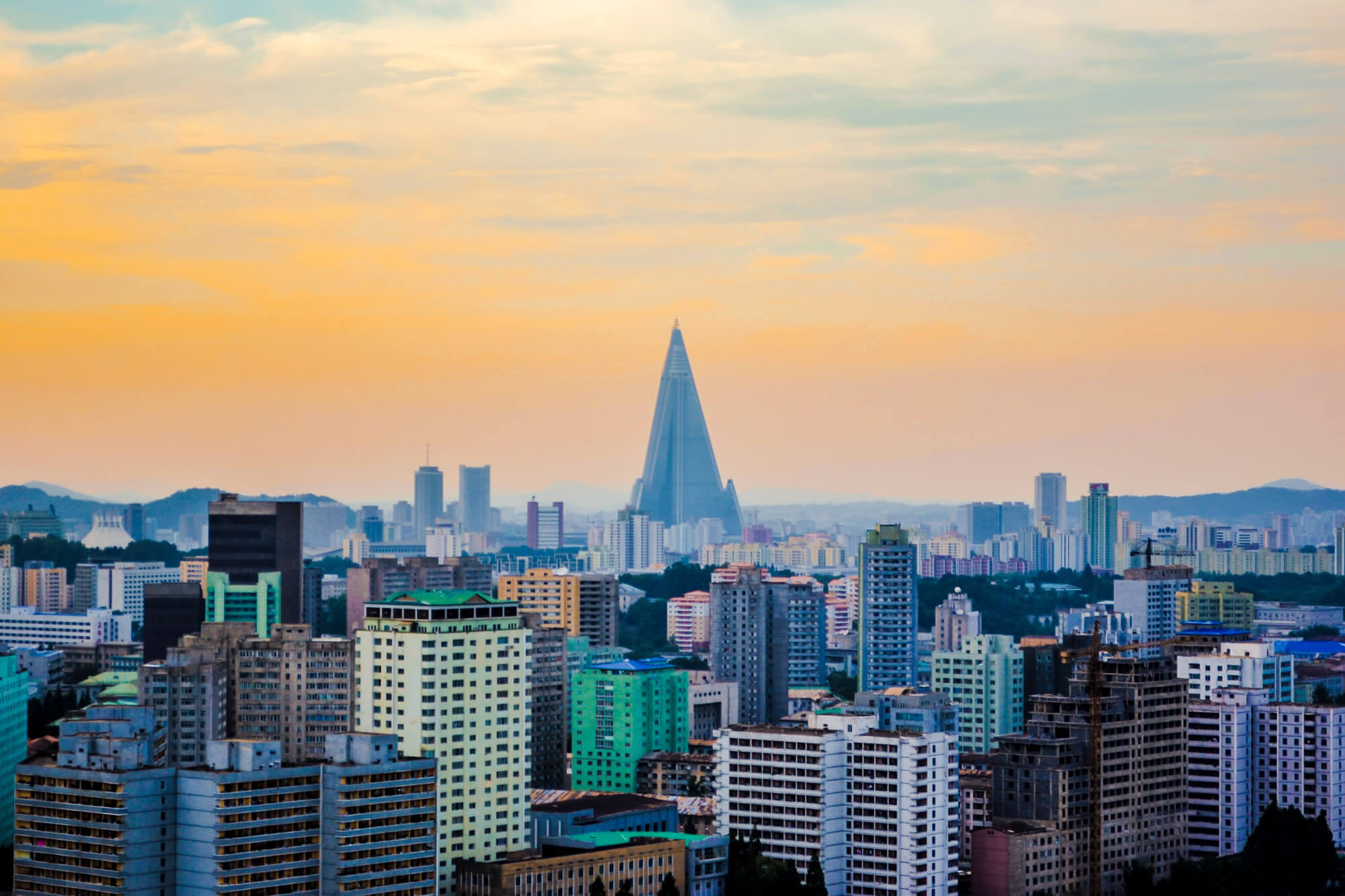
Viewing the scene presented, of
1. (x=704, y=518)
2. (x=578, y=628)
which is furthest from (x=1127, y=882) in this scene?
(x=704, y=518)

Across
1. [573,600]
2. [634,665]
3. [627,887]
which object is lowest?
[627,887]

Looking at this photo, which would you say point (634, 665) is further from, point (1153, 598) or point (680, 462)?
point (680, 462)

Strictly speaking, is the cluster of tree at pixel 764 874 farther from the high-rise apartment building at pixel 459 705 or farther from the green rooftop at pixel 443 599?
the green rooftop at pixel 443 599

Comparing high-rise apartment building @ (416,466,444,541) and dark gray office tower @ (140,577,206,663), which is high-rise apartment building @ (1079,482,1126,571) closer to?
high-rise apartment building @ (416,466,444,541)

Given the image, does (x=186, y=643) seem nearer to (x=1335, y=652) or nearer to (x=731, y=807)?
(x=731, y=807)

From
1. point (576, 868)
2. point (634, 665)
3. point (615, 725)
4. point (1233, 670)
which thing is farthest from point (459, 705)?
point (1233, 670)
